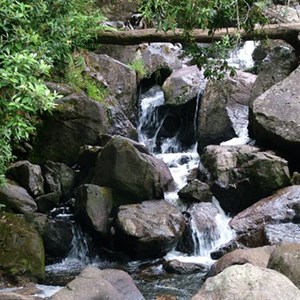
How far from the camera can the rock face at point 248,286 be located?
495 cm

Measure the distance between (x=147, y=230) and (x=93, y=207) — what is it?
1.25 meters

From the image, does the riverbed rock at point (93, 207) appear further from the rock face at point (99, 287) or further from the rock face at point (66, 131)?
the rock face at point (99, 287)

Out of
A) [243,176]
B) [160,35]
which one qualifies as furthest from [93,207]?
[160,35]

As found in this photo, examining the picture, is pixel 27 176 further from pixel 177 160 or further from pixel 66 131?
pixel 177 160

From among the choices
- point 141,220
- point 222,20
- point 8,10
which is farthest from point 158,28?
point 141,220

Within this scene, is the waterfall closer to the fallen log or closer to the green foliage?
the fallen log

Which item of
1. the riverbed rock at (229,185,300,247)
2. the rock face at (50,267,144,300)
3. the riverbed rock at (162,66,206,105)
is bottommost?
the riverbed rock at (229,185,300,247)

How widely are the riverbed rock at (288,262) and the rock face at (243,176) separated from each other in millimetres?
4435

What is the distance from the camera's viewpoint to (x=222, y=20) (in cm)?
657

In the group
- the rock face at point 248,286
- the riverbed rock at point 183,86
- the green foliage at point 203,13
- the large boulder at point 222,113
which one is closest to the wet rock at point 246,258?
the rock face at point 248,286

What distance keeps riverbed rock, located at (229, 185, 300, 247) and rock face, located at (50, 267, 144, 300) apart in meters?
3.48

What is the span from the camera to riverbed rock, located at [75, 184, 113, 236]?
985cm

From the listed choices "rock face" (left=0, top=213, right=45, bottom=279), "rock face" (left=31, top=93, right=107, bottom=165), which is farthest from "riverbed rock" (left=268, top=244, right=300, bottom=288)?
"rock face" (left=31, top=93, right=107, bottom=165)

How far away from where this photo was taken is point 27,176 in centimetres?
1066
